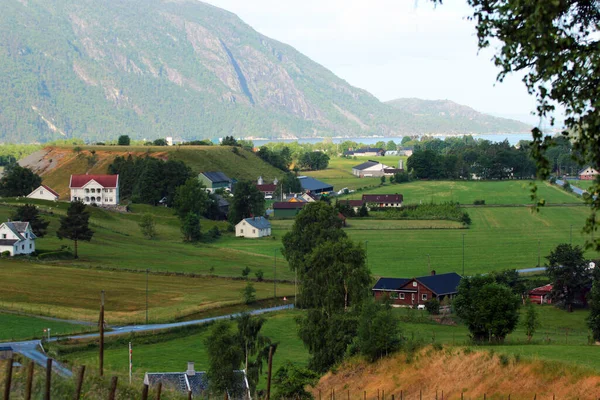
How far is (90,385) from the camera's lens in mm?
22703

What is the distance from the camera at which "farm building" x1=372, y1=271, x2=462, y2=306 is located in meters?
58.8

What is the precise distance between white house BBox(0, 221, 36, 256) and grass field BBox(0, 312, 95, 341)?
2167cm

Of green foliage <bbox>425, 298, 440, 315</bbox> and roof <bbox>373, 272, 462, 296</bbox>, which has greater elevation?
roof <bbox>373, 272, 462, 296</bbox>

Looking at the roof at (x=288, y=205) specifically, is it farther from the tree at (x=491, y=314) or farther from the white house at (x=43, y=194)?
the tree at (x=491, y=314)

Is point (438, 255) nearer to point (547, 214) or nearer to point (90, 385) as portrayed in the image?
point (547, 214)

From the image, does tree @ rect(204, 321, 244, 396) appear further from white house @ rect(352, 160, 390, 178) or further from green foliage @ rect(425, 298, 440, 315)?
white house @ rect(352, 160, 390, 178)

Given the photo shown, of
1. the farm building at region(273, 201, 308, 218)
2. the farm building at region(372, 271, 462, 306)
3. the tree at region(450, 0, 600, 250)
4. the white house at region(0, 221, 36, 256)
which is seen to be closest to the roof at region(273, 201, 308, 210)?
the farm building at region(273, 201, 308, 218)

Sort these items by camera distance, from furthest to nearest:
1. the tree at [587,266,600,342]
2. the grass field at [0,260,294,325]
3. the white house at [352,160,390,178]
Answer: the white house at [352,160,390,178], the grass field at [0,260,294,325], the tree at [587,266,600,342]

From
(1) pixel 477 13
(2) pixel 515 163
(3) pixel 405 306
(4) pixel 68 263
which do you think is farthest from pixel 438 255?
(2) pixel 515 163

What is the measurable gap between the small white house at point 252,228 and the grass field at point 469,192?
107ft

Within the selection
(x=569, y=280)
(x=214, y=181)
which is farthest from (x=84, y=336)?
(x=214, y=181)

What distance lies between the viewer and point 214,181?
481ft

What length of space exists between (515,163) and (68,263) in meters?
114

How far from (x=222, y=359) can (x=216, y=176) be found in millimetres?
119693
